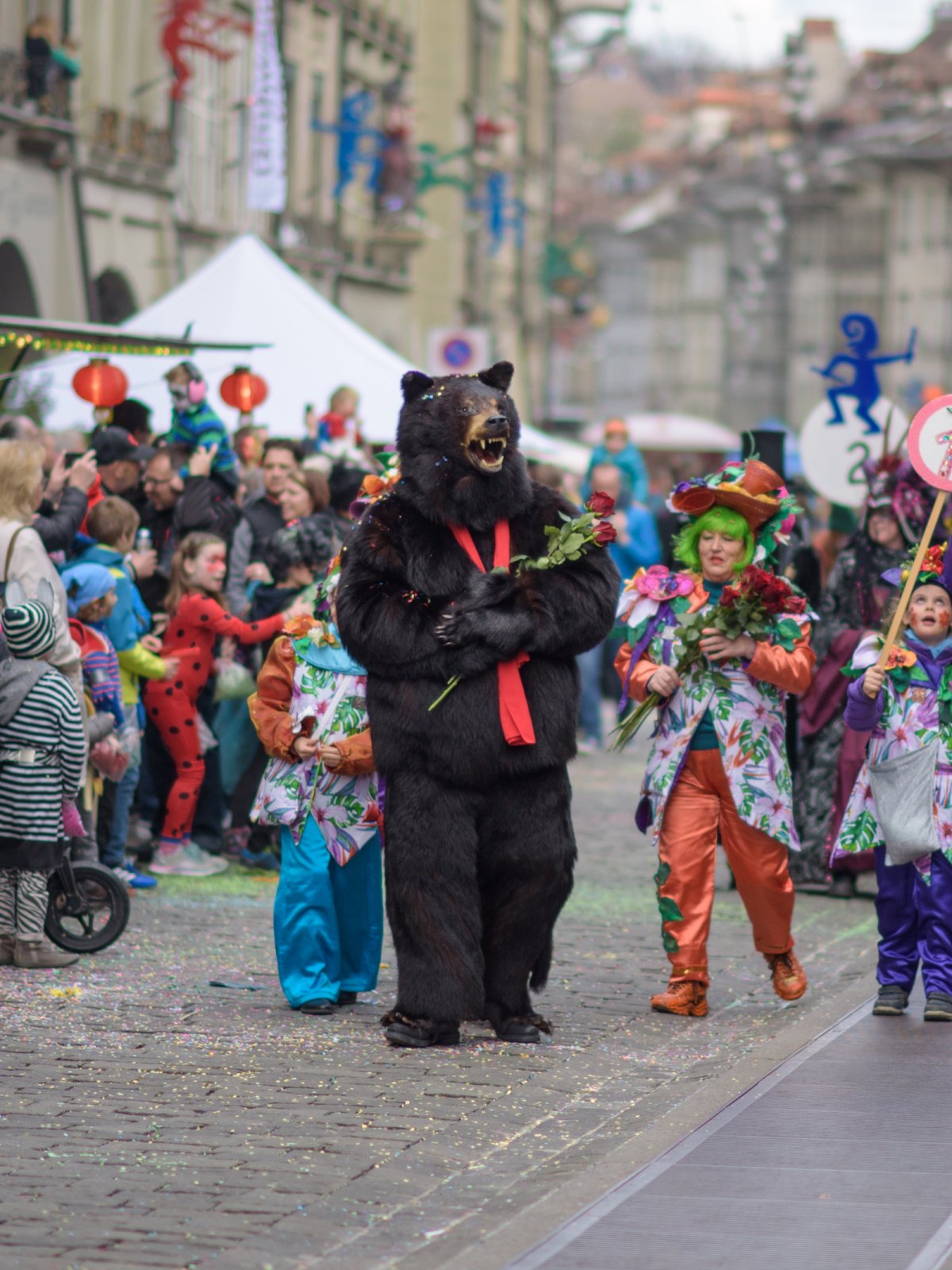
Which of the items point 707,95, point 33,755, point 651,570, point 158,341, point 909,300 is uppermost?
point 707,95

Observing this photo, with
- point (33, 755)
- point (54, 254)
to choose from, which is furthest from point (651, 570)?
point (54, 254)

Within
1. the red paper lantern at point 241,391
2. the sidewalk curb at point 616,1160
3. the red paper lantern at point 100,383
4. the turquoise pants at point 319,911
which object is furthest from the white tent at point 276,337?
the sidewalk curb at point 616,1160

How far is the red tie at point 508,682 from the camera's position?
7.36 m

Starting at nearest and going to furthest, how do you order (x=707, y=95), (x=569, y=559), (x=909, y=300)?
(x=569, y=559) < (x=909, y=300) < (x=707, y=95)

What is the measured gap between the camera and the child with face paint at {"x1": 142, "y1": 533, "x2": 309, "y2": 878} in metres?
11.2

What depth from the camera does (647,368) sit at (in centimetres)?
10600

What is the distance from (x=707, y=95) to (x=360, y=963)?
3714 inches

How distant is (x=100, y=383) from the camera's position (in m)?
12.6

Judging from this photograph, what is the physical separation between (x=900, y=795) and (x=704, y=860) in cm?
67

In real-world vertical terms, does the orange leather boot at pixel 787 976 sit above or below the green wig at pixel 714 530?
below

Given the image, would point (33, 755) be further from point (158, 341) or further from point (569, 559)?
point (158, 341)

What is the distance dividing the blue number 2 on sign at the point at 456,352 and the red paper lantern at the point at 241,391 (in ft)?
21.1

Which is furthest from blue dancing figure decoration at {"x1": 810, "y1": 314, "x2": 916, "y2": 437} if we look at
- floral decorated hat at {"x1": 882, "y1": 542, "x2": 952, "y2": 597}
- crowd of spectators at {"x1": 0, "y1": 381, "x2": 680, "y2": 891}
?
floral decorated hat at {"x1": 882, "y1": 542, "x2": 952, "y2": 597}

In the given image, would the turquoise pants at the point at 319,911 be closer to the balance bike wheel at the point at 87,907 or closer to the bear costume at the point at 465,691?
the bear costume at the point at 465,691
